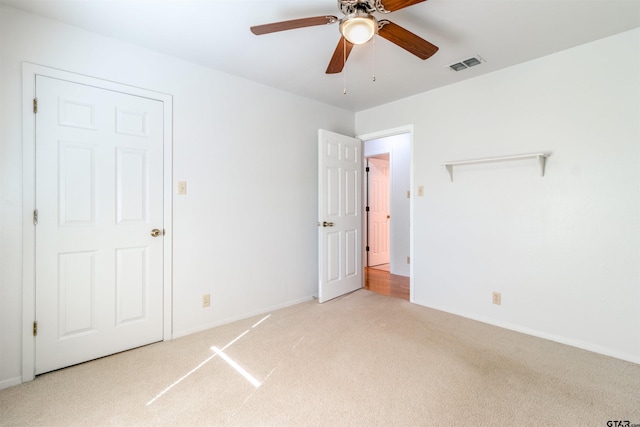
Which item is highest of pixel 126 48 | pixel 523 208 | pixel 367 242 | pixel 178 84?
pixel 126 48

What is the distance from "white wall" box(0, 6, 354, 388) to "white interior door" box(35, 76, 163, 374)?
132mm

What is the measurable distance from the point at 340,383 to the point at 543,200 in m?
2.28

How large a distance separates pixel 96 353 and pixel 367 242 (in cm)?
428

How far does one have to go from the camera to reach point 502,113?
282 cm

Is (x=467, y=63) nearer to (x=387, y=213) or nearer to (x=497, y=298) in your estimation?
(x=497, y=298)

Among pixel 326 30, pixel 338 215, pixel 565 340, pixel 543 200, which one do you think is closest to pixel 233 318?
pixel 338 215

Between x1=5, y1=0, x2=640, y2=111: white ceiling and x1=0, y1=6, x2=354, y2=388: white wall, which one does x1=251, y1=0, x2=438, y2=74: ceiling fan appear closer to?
x1=5, y1=0, x2=640, y2=111: white ceiling

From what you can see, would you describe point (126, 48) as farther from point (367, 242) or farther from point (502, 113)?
point (367, 242)

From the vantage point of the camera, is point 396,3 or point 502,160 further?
point 502,160

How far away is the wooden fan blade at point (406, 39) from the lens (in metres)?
1.66

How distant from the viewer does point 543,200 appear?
8.47ft

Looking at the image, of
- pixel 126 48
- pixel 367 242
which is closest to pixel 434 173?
pixel 367 242

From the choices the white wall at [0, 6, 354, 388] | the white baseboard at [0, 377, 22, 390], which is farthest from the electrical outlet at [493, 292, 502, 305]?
the white baseboard at [0, 377, 22, 390]

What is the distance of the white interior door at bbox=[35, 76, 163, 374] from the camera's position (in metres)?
2.05
